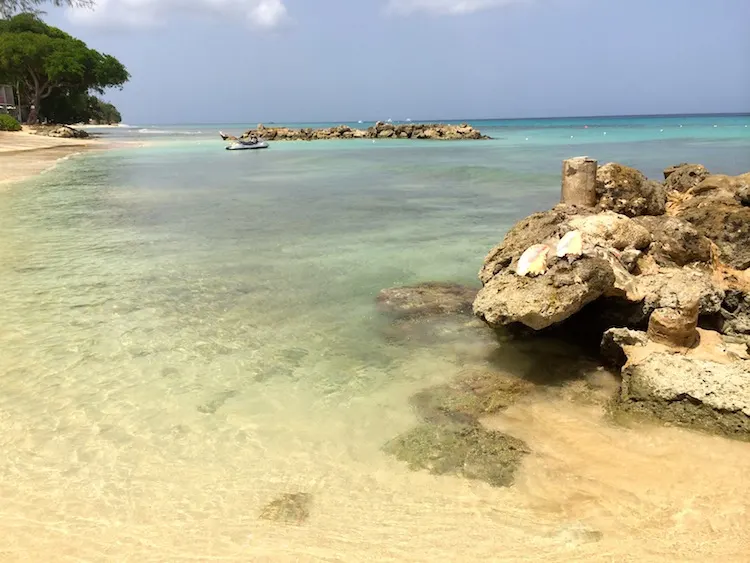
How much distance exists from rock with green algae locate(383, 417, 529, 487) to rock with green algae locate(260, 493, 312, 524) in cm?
79

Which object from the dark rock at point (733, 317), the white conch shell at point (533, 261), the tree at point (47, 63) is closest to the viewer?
the white conch shell at point (533, 261)

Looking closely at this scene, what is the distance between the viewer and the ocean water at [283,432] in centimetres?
337

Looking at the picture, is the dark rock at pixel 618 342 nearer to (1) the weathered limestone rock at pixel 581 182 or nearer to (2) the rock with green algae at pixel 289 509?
(1) the weathered limestone rock at pixel 581 182

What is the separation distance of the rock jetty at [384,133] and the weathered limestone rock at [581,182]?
51790 mm

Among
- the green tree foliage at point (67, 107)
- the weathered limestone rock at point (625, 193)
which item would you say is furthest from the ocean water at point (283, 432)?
the green tree foliage at point (67, 107)

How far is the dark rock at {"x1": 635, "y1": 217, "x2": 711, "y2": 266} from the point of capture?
20.4 ft

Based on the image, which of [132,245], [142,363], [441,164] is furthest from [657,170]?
[142,363]

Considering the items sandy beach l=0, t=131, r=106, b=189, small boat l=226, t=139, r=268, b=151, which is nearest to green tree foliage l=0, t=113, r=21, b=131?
sandy beach l=0, t=131, r=106, b=189

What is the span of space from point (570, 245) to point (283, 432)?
3.08 metres

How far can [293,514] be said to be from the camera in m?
3.58

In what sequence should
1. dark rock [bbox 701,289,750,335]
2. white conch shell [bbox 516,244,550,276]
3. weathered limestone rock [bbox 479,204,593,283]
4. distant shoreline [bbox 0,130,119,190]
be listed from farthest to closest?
distant shoreline [bbox 0,130,119,190], weathered limestone rock [bbox 479,204,593,283], dark rock [bbox 701,289,750,335], white conch shell [bbox 516,244,550,276]

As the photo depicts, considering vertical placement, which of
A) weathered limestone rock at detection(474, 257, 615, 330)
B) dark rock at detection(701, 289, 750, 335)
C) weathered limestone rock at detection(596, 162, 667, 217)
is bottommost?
dark rock at detection(701, 289, 750, 335)

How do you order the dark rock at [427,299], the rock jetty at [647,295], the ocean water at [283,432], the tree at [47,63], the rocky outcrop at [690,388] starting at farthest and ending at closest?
the tree at [47,63], the dark rock at [427,299], the rock jetty at [647,295], the rocky outcrop at [690,388], the ocean water at [283,432]

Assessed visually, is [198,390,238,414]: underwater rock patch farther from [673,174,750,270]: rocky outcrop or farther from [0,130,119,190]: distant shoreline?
[0,130,119,190]: distant shoreline
